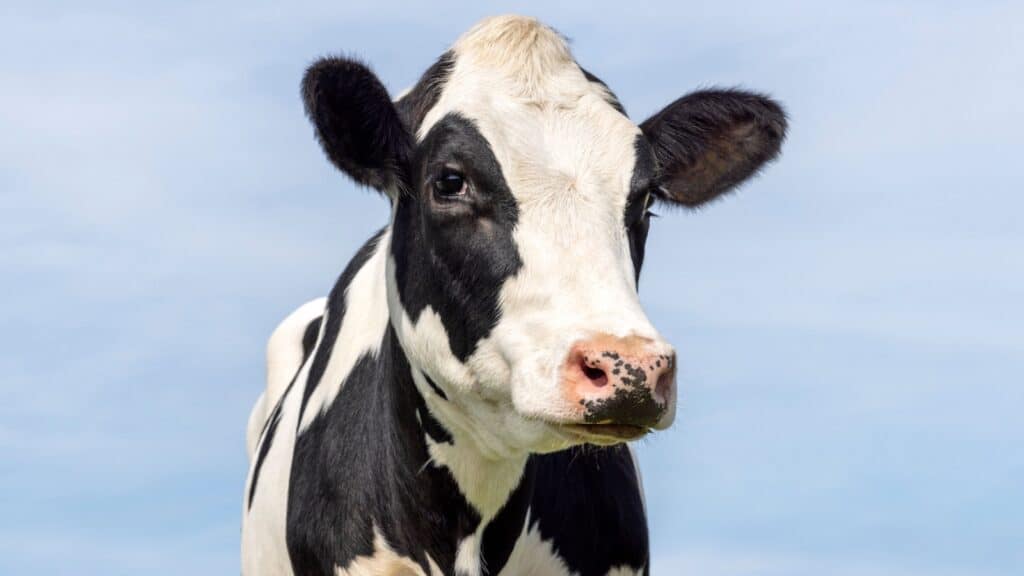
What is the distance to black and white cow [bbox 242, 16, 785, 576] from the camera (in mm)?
6812

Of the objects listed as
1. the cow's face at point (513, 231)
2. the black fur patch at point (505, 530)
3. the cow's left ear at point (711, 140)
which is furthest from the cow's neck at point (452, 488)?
the cow's left ear at point (711, 140)

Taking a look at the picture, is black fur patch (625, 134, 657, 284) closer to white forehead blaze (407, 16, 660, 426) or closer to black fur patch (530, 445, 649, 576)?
white forehead blaze (407, 16, 660, 426)

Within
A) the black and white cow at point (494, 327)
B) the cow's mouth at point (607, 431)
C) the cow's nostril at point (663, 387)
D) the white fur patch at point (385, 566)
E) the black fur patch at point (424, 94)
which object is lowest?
the white fur patch at point (385, 566)

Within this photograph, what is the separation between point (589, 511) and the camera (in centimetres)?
826

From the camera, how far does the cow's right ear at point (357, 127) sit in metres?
7.63

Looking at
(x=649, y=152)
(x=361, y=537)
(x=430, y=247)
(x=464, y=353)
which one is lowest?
(x=361, y=537)

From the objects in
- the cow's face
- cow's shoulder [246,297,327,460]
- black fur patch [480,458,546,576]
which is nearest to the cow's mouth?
the cow's face

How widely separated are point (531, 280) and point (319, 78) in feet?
4.59

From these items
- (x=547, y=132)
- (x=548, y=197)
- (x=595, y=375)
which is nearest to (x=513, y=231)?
(x=548, y=197)

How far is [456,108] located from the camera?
7.58 meters

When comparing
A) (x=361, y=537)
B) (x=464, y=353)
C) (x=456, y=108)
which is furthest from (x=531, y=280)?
(x=361, y=537)

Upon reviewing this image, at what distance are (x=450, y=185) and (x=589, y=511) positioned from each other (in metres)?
1.82

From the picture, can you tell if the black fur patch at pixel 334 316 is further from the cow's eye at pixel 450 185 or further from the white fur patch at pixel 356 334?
the cow's eye at pixel 450 185

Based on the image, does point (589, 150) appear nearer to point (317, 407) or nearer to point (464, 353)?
point (464, 353)
